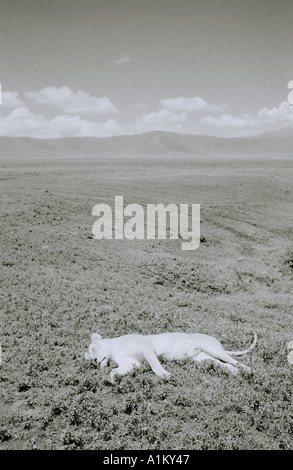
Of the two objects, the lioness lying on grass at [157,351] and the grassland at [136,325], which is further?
the lioness lying on grass at [157,351]

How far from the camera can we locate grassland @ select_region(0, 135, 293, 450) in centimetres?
504

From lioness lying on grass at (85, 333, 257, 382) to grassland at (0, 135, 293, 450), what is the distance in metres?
0.21

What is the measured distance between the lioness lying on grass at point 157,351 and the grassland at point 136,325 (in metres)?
0.21

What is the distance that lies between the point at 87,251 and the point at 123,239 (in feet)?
8.38

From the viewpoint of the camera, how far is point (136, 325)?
8500 mm

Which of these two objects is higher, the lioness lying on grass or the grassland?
the lioness lying on grass

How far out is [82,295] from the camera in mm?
10445

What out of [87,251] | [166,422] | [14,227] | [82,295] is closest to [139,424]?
[166,422]

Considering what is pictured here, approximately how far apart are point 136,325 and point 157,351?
1899 millimetres

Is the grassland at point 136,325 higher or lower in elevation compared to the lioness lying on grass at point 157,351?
lower

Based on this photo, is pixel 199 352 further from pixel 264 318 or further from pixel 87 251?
pixel 87 251

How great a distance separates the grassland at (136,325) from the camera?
5039 mm

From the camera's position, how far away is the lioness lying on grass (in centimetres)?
621

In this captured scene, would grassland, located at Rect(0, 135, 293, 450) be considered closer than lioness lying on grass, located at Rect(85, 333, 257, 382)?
Yes
